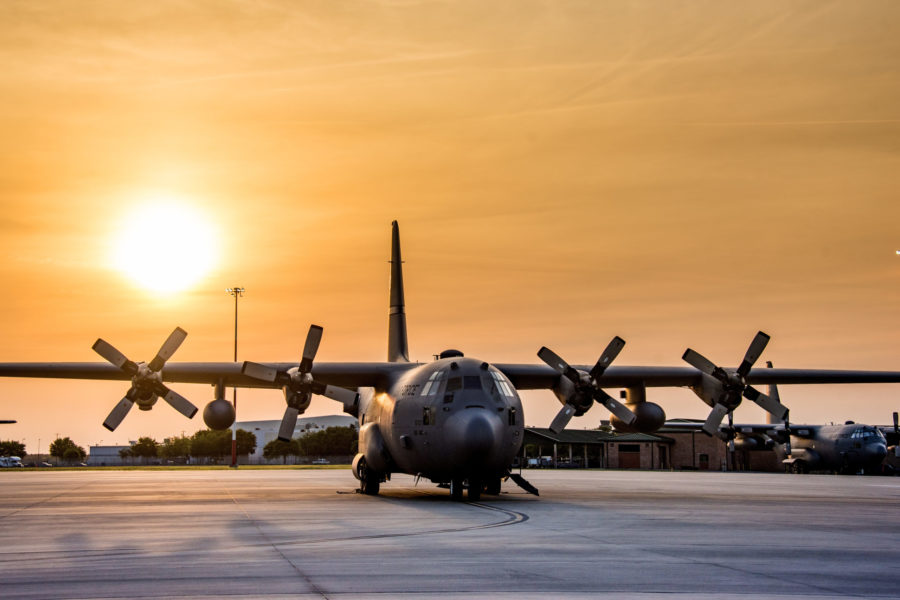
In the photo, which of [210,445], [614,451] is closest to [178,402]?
[614,451]

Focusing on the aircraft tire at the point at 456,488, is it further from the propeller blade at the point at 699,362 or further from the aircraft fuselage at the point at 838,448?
the aircraft fuselage at the point at 838,448

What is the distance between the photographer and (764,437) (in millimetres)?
81250

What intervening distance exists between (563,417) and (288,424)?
9.79m

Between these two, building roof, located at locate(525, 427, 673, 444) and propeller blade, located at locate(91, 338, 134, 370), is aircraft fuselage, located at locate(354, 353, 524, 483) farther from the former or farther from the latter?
building roof, located at locate(525, 427, 673, 444)

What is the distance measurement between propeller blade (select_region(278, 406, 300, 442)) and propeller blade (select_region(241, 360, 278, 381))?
1.32 meters

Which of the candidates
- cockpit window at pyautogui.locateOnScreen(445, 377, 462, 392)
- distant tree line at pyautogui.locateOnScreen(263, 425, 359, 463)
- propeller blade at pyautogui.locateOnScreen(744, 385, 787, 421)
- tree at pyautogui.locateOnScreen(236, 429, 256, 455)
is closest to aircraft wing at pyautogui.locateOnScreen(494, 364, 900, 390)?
propeller blade at pyautogui.locateOnScreen(744, 385, 787, 421)

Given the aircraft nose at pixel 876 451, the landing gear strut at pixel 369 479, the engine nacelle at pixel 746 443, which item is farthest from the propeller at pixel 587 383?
the engine nacelle at pixel 746 443

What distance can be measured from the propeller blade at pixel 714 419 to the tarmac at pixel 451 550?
24.6 feet

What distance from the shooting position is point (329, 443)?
486 feet

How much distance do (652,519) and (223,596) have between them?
1362cm

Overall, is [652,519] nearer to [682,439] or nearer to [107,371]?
[107,371]

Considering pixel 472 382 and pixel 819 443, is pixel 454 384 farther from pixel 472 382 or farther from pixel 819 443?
pixel 819 443

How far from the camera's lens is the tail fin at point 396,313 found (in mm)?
41188

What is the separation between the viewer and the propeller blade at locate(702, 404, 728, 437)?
36459 mm
